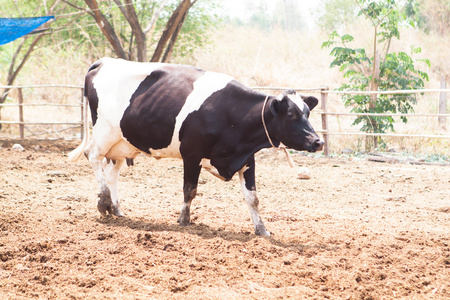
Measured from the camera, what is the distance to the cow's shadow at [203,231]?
395cm

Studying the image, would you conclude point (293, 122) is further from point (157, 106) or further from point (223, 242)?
point (157, 106)

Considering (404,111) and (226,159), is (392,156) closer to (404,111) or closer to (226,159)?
(404,111)

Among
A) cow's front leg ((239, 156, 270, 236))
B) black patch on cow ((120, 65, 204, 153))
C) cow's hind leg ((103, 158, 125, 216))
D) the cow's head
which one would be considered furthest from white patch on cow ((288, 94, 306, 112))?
cow's hind leg ((103, 158, 125, 216))

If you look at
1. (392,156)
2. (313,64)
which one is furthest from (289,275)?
(313,64)

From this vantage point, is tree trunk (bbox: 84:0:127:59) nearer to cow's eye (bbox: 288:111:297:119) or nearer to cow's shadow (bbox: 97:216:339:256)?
cow's shadow (bbox: 97:216:339:256)

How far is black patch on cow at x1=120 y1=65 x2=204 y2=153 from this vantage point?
452 centimetres

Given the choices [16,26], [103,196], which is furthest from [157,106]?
[16,26]

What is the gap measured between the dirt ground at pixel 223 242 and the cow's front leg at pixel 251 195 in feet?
0.45

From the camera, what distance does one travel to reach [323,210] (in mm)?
5527

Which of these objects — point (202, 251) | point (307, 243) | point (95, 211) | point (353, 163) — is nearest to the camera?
point (202, 251)

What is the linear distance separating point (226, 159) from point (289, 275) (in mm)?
1359

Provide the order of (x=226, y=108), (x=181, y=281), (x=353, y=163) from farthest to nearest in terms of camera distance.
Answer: (x=353, y=163) → (x=226, y=108) → (x=181, y=281)

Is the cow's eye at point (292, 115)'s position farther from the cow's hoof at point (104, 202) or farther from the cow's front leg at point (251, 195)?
the cow's hoof at point (104, 202)

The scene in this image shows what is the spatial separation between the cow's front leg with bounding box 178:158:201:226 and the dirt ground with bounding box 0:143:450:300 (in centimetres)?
11
